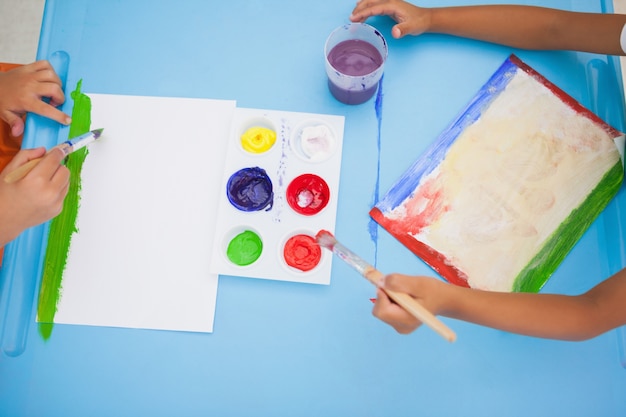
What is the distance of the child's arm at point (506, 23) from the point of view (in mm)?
822

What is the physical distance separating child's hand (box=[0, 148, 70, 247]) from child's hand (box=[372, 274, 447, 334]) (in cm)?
56

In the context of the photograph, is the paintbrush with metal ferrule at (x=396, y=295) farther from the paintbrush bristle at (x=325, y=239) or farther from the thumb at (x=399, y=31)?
the thumb at (x=399, y=31)

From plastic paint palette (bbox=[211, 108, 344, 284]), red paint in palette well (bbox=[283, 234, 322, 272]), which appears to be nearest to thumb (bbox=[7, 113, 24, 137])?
plastic paint palette (bbox=[211, 108, 344, 284])

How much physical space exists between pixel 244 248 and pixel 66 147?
359 millimetres

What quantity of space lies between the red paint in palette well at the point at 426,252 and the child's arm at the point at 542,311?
71 millimetres

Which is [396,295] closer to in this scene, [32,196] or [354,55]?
[354,55]

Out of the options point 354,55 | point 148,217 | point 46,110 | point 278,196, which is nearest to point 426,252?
point 278,196

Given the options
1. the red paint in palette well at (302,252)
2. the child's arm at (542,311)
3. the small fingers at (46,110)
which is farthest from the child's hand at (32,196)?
the child's arm at (542,311)

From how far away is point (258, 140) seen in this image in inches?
32.4

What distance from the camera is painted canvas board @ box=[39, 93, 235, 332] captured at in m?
0.77

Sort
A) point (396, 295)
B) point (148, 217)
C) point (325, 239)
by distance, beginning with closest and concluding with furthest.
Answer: point (396, 295)
point (325, 239)
point (148, 217)

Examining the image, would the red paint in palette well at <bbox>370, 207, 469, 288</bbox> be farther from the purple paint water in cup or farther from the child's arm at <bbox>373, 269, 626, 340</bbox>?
the purple paint water in cup

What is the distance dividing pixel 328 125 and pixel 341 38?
162 mm

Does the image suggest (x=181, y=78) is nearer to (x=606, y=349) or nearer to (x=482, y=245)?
(x=482, y=245)
